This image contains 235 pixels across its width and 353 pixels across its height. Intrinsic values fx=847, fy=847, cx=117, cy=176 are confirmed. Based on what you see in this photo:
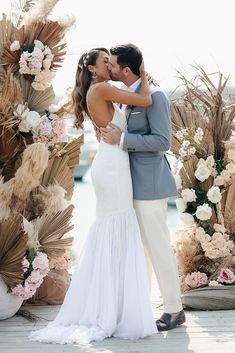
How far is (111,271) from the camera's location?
188 inches

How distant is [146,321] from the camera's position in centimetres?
465

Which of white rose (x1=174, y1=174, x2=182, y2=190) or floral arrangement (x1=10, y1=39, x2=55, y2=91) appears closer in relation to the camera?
floral arrangement (x1=10, y1=39, x2=55, y2=91)

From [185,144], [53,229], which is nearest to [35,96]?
[53,229]

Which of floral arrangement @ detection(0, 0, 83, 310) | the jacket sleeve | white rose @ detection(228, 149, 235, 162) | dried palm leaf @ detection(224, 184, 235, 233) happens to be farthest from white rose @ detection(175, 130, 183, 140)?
the jacket sleeve

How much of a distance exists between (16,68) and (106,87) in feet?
3.03

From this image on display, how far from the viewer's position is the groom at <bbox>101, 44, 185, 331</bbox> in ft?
15.5

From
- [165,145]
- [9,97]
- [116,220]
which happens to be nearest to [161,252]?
[116,220]

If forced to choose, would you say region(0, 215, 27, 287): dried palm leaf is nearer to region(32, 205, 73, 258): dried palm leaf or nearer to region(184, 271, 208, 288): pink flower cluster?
region(32, 205, 73, 258): dried palm leaf

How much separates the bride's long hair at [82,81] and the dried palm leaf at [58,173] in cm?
63

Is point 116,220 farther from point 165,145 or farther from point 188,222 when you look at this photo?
point 188,222

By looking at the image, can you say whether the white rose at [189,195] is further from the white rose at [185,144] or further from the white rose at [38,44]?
the white rose at [38,44]

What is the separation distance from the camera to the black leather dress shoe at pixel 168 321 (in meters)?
4.78

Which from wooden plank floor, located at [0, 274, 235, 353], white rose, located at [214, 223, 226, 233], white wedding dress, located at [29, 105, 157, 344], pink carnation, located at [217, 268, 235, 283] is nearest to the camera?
wooden plank floor, located at [0, 274, 235, 353]

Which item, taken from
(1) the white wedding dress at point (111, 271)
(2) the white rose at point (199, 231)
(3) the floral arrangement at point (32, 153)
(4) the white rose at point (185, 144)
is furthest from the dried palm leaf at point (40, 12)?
(2) the white rose at point (199, 231)
